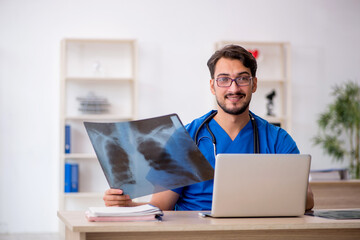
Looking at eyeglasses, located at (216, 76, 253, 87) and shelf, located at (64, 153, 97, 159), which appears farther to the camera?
shelf, located at (64, 153, 97, 159)

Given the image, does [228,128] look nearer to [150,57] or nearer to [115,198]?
[115,198]

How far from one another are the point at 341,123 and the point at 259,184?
402cm

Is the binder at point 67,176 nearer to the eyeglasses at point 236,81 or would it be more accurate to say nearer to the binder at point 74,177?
the binder at point 74,177

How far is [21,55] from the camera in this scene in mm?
5098

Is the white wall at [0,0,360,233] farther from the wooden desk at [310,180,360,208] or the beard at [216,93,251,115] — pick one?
the beard at [216,93,251,115]

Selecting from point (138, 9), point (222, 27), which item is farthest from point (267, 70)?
point (138, 9)

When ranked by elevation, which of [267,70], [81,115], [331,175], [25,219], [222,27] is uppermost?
[222,27]

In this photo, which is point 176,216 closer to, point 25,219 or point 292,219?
point 292,219

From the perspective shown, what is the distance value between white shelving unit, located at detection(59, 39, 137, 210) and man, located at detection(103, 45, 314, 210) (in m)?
2.90

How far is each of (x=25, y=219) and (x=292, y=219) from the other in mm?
3917

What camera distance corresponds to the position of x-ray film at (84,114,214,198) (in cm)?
165

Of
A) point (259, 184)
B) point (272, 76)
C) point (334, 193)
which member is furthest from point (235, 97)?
point (272, 76)

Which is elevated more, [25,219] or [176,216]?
[176,216]

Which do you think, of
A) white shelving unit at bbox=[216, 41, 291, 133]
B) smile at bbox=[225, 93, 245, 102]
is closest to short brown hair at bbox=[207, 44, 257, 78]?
smile at bbox=[225, 93, 245, 102]
